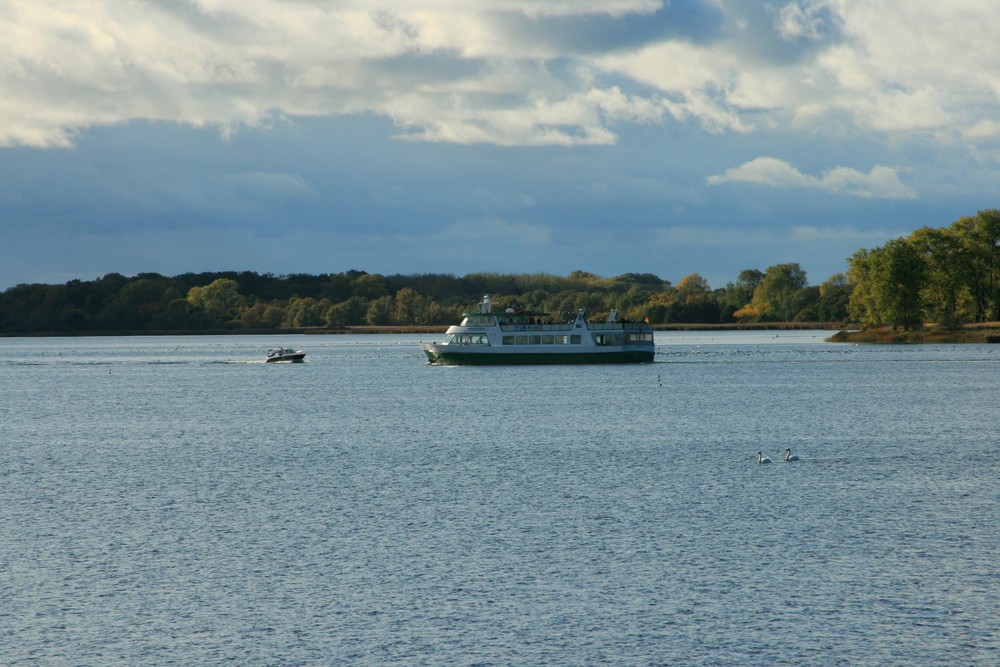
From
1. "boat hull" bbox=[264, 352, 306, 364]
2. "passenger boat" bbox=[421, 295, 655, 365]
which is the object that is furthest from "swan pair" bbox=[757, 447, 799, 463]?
"boat hull" bbox=[264, 352, 306, 364]

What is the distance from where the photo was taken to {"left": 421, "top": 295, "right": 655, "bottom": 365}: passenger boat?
444 feet

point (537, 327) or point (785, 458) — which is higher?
point (537, 327)

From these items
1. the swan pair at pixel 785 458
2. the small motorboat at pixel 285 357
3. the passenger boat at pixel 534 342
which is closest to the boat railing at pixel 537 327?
the passenger boat at pixel 534 342

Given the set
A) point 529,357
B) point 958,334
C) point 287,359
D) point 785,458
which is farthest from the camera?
point 958,334

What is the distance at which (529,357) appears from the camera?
135 metres

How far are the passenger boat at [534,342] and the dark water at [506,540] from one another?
58.3 meters

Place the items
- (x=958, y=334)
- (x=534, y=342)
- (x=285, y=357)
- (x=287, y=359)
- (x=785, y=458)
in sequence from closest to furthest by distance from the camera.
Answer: (x=785, y=458) → (x=534, y=342) → (x=285, y=357) → (x=287, y=359) → (x=958, y=334)

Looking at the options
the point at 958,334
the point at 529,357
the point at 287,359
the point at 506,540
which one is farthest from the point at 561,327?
the point at 506,540

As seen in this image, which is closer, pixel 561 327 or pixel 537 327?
pixel 537 327

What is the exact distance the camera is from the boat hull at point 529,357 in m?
135

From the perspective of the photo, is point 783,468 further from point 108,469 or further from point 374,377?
point 374,377

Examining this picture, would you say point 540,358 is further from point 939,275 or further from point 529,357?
point 939,275

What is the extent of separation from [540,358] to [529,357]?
1.89 m

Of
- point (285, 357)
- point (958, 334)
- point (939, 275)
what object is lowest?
point (285, 357)
